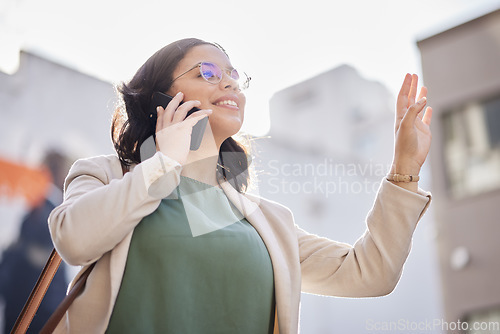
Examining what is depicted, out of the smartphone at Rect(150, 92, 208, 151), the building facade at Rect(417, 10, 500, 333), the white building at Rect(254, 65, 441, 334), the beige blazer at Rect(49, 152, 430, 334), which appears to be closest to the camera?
the beige blazer at Rect(49, 152, 430, 334)

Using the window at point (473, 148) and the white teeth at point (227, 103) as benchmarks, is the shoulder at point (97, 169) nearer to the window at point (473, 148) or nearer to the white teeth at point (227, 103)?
the white teeth at point (227, 103)

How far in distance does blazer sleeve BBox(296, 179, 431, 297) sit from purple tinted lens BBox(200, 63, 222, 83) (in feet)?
2.65

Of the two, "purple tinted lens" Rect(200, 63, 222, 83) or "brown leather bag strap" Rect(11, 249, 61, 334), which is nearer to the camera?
"brown leather bag strap" Rect(11, 249, 61, 334)

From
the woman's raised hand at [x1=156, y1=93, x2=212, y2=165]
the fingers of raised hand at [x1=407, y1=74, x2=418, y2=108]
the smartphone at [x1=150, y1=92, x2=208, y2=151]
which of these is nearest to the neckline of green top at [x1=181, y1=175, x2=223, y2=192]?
the smartphone at [x1=150, y1=92, x2=208, y2=151]

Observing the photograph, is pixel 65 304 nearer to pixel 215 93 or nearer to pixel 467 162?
pixel 215 93

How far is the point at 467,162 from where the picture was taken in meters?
11.6

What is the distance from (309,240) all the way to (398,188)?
0.45m

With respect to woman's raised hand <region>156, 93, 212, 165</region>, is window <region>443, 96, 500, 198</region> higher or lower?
lower

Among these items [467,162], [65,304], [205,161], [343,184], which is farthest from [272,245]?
[343,184]

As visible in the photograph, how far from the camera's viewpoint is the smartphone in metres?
2.15

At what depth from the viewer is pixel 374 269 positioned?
2.02 meters

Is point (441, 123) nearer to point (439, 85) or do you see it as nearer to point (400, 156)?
point (439, 85)

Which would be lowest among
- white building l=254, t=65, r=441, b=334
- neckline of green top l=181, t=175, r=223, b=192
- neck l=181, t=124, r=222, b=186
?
white building l=254, t=65, r=441, b=334

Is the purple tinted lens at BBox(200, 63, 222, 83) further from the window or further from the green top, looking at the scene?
the window
